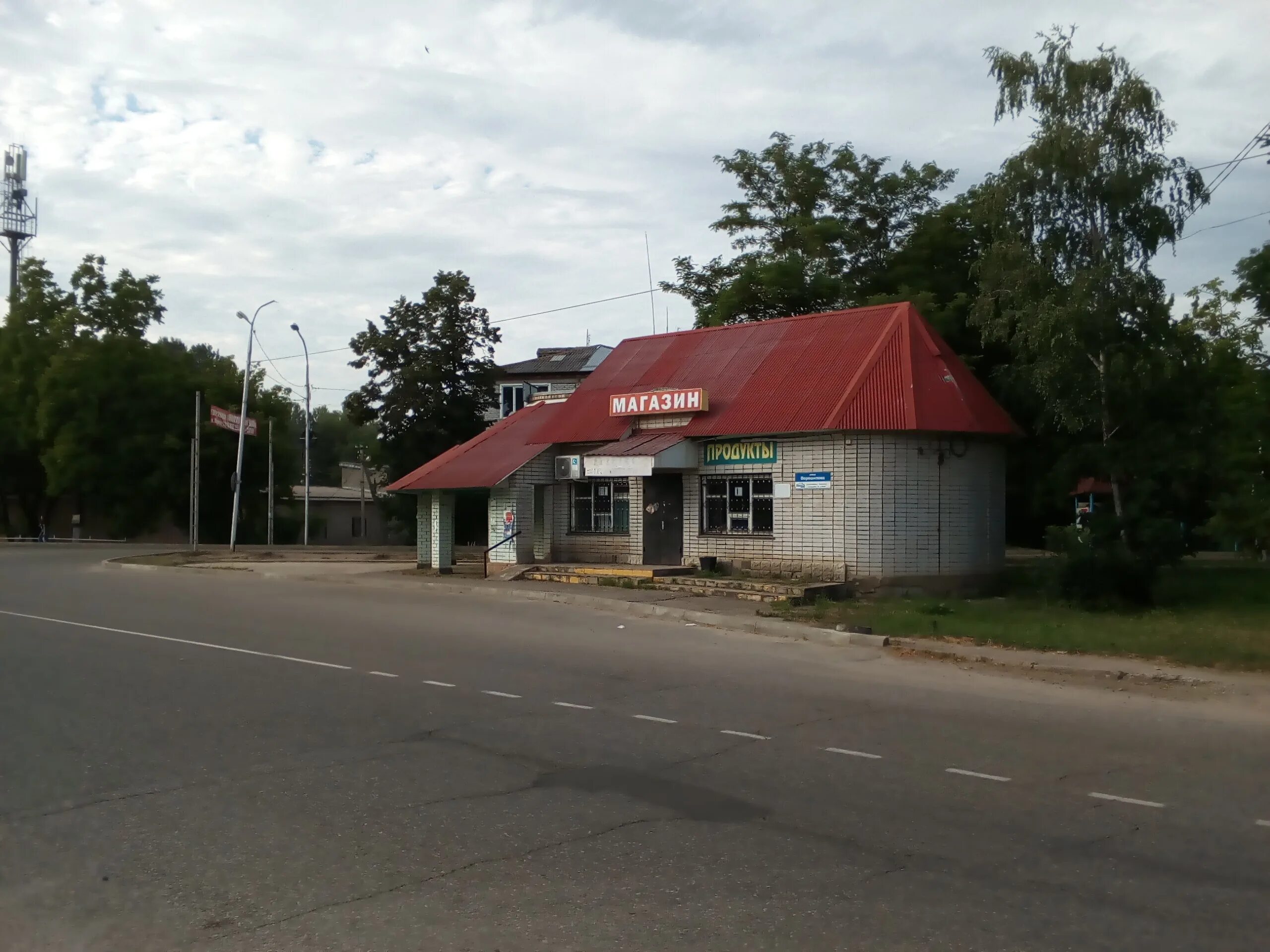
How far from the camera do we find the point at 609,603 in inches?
842

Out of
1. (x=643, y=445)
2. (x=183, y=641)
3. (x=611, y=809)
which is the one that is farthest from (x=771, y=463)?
(x=611, y=809)

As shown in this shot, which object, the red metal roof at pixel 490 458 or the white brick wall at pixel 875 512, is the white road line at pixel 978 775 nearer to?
the white brick wall at pixel 875 512

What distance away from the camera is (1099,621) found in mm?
17828

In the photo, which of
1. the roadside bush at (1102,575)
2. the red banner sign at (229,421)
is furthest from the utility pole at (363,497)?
the roadside bush at (1102,575)

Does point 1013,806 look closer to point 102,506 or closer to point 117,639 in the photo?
point 117,639

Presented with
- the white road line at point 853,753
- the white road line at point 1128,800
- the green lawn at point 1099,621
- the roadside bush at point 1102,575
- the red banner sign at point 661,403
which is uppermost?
the red banner sign at point 661,403

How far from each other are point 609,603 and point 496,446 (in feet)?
33.7

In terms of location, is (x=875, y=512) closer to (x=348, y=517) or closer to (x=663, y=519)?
(x=663, y=519)

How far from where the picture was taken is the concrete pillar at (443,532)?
3006 centimetres

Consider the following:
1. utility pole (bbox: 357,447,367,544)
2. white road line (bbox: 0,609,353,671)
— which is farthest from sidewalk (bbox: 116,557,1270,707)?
utility pole (bbox: 357,447,367,544)

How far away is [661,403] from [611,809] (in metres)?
19.2

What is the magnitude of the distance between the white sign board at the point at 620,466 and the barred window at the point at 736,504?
1513 millimetres

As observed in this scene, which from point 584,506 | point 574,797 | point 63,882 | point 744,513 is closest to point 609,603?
point 744,513

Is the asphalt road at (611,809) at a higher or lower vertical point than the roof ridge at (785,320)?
lower
